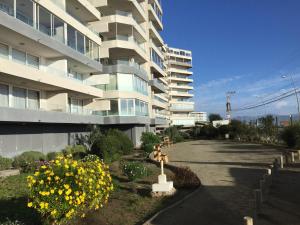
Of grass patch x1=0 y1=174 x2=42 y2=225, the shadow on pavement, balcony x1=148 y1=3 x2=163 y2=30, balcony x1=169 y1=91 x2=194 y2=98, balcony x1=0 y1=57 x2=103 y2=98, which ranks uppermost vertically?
balcony x1=148 y1=3 x2=163 y2=30

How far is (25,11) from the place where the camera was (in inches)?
1148

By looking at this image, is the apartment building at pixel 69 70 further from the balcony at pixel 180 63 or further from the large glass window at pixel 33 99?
the balcony at pixel 180 63

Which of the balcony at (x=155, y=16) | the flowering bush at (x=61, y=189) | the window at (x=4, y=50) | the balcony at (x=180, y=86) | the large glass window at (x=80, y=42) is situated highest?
the balcony at (x=155, y=16)

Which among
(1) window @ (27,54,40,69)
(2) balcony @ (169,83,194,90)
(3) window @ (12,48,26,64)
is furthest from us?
(2) balcony @ (169,83,194,90)

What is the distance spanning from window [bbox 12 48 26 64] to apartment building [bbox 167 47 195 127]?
277 ft

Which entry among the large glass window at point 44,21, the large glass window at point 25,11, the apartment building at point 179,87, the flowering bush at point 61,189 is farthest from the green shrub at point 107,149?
the apartment building at point 179,87

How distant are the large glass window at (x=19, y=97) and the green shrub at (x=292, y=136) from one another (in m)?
23.2

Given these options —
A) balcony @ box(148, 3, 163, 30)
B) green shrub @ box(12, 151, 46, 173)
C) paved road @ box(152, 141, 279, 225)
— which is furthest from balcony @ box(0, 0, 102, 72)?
balcony @ box(148, 3, 163, 30)

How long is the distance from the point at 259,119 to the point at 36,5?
128ft

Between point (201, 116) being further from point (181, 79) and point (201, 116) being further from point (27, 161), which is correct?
point (27, 161)

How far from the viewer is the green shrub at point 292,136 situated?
117ft

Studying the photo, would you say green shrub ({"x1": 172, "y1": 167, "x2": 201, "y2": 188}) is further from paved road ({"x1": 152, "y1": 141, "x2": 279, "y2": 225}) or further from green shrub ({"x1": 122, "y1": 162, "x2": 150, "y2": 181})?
green shrub ({"x1": 122, "y1": 162, "x2": 150, "y2": 181})

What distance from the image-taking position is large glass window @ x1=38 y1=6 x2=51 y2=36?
29650 mm

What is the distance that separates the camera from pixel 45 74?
2919 cm
